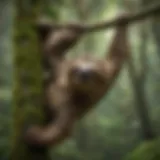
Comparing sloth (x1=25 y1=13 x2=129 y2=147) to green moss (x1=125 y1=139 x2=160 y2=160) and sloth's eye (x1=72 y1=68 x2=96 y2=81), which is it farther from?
green moss (x1=125 y1=139 x2=160 y2=160)

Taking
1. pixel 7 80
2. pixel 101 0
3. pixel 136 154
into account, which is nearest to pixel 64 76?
pixel 136 154

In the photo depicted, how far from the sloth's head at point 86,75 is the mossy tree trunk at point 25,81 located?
0.31 metres

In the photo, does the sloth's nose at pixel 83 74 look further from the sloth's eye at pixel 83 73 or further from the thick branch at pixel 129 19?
the thick branch at pixel 129 19

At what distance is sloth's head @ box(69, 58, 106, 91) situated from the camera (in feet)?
5.37

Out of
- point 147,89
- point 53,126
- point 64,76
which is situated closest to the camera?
point 53,126

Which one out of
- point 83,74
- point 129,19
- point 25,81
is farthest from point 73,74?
point 129,19

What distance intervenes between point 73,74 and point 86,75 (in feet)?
0.20

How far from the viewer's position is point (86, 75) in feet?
5.38

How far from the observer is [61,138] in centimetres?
141

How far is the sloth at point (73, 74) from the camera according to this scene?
1.52 m

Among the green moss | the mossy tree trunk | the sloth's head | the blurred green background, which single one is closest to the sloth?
the sloth's head

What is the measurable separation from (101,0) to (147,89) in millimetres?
645

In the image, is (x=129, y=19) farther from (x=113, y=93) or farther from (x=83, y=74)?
(x=113, y=93)

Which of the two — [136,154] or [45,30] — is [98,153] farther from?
[45,30]
